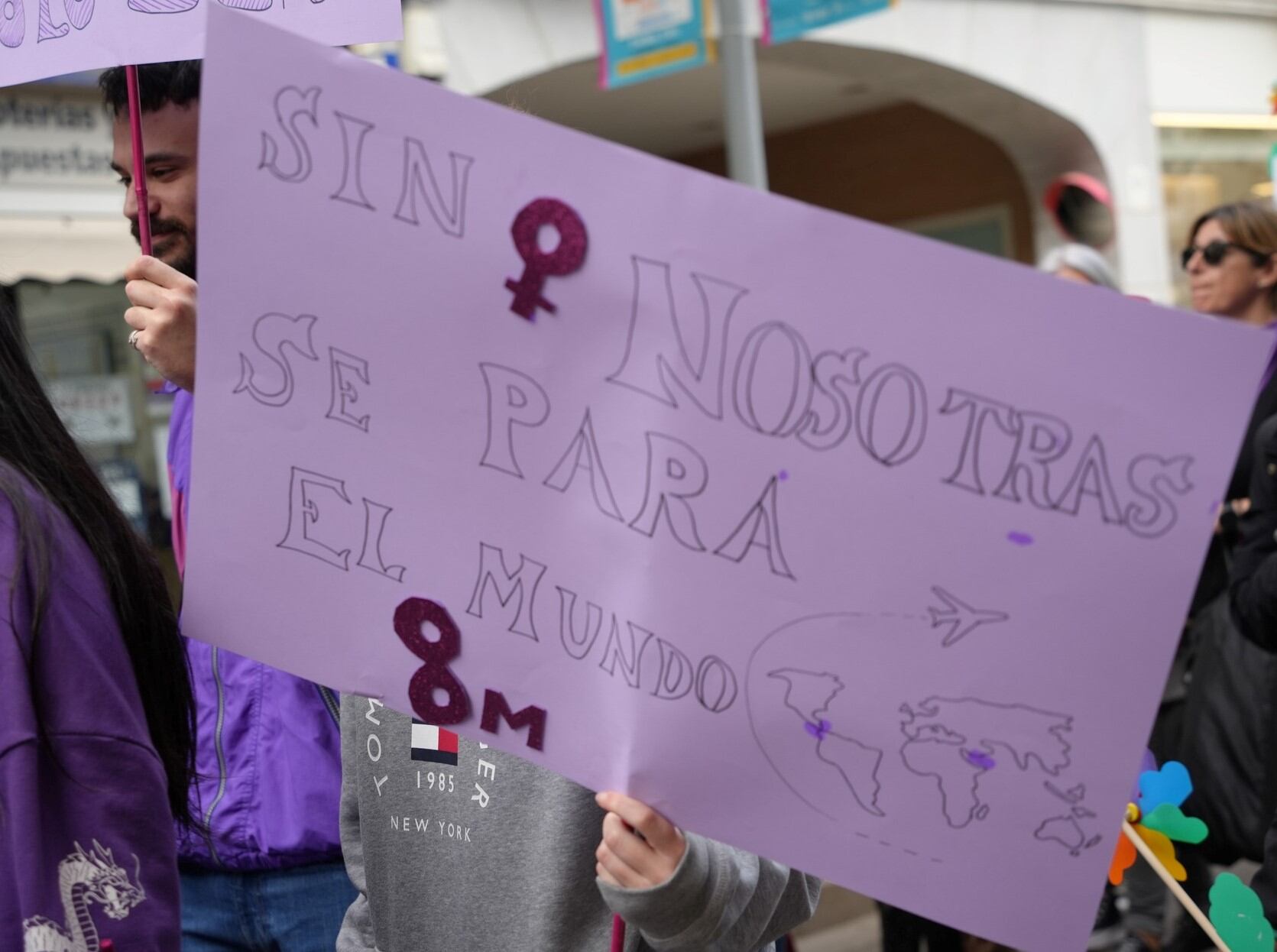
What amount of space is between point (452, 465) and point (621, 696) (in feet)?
0.82

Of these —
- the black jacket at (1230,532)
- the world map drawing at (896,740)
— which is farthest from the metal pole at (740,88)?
the world map drawing at (896,740)

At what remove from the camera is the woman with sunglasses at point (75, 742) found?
1316 millimetres

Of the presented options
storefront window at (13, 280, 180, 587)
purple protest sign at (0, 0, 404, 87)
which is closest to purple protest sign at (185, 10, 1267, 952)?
purple protest sign at (0, 0, 404, 87)

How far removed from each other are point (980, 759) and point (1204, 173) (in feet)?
37.1

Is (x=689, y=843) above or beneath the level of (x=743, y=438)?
beneath

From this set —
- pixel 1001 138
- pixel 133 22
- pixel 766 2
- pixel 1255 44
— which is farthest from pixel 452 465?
pixel 1255 44

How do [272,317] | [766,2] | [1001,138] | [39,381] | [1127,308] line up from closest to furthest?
[1127,308]
[272,317]
[39,381]
[766,2]
[1001,138]

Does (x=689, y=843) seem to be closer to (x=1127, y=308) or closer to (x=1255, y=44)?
(x=1127, y=308)

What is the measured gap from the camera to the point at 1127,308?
116 centimetres

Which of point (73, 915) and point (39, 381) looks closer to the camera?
point (73, 915)

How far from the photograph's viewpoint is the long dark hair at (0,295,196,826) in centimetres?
149

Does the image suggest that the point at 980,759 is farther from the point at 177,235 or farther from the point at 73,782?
the point at 177,235

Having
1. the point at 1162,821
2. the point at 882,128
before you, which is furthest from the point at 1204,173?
the point at 1162,821

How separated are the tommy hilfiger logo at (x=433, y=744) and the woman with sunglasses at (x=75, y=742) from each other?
304 mm
